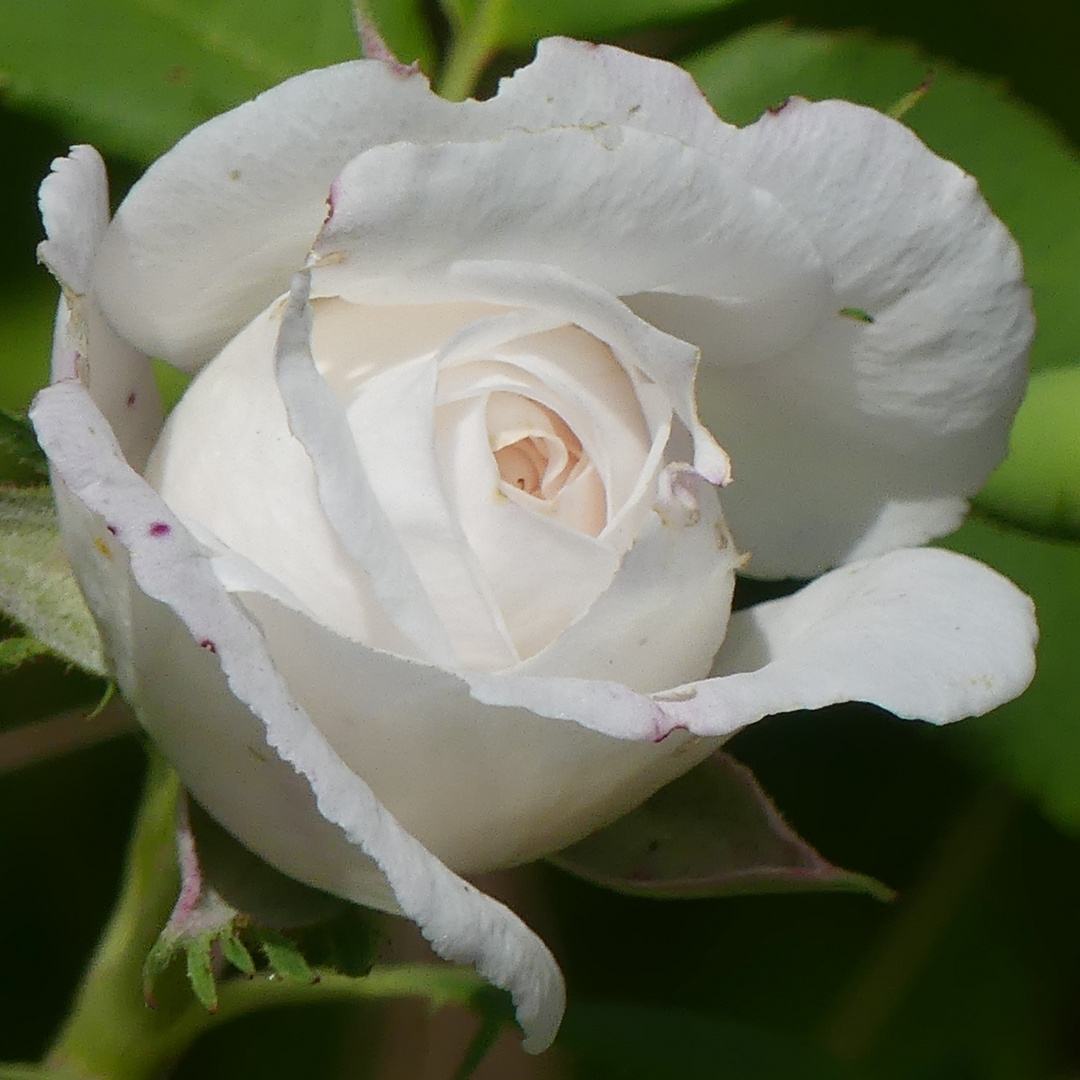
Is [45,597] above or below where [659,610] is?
below

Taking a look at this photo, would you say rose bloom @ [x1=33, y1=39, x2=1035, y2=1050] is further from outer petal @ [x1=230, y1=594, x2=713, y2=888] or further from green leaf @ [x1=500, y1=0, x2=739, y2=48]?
green leaf @ [x1=500, y1=0, x2=739, y2=48]

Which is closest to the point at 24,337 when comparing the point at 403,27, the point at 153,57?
the point at 153,57

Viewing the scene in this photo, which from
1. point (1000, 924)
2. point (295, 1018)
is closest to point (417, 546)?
point (295, 1018)

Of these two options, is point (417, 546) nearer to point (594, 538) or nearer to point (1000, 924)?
point (594, 538)

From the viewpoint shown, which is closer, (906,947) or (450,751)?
(450,751)

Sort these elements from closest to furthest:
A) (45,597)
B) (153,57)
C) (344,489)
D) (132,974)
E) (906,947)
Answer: (344,489) → (45,597) → (132,974) → (153,57) → (906,947)

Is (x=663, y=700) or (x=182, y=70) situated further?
(x=182, y=70)

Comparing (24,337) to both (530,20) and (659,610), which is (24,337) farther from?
(659,610)
